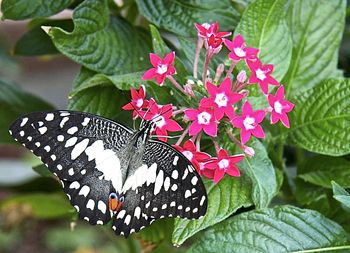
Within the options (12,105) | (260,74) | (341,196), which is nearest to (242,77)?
(260,74)

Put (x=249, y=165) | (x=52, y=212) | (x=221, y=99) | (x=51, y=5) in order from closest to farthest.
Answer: (x=221, y=99), (x=249, y=165), (x=51, y=5), (x=52, y=212)

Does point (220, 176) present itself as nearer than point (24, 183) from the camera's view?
Yes

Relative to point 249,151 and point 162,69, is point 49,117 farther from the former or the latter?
point 249,151

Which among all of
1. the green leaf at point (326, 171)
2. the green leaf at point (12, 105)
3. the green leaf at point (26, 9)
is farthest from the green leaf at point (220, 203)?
the green leaf at point (12, 105)

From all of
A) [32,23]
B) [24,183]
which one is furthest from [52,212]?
[32,23]

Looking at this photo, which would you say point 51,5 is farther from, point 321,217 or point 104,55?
point 321,217

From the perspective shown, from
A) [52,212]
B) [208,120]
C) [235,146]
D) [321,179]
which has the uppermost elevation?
[208,120]
